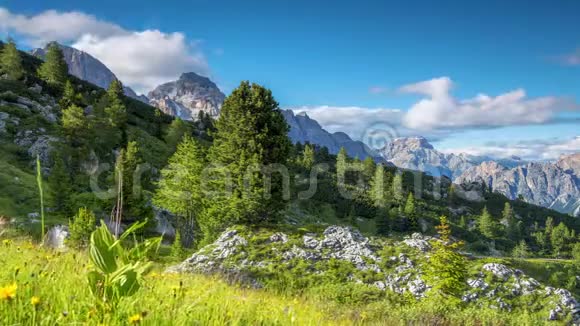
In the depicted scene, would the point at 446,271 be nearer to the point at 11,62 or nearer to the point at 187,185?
the point at 187,185

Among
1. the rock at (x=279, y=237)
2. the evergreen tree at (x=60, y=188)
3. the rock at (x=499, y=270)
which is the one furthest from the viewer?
the evergreen tree at (x=60, y=188)

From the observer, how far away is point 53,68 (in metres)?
84.6

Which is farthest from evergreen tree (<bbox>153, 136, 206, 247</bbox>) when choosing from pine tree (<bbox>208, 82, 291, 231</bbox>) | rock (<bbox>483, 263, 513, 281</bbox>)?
rock (<bbox>483, 263, 513, 281</bbox>)

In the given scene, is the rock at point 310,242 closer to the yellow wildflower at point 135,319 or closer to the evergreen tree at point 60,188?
the yellow wildflower at point 135,319

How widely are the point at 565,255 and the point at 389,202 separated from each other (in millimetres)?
71094

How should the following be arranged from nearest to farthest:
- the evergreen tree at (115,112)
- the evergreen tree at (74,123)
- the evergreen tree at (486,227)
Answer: the evergreen tree at (74,123) < the evergreen tree at (115,112) < the evergreen tree at (486,227)

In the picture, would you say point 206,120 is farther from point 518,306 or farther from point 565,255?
point 565,255

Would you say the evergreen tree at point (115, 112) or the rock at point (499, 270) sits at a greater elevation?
the evergreen tree at point (115, 112)

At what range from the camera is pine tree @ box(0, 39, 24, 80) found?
3027 inches

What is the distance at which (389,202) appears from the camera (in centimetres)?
10894

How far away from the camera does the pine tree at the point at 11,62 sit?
252 feet

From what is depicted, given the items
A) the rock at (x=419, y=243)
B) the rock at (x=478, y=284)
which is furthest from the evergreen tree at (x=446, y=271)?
the rock at (x=419, y=243)

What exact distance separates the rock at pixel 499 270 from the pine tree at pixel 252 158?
590 inches

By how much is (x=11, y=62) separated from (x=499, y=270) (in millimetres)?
90834
